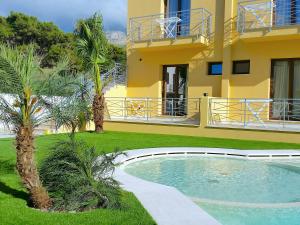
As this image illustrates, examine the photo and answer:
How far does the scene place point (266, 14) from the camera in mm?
16000

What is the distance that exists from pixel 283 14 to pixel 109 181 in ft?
46.0

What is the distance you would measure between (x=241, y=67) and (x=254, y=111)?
2654 millimetres

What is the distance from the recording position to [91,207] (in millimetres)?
4941

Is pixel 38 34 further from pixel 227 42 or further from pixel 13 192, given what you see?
pixel 13 192

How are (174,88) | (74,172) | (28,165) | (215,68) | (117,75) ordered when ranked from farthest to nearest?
(117,75)
(174,88)
(215,68)
(74,172)
(28,165)

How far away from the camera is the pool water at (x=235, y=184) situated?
554cm

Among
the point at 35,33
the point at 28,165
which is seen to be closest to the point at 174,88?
the point at 28,165

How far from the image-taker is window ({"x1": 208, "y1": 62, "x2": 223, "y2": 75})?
690 inches

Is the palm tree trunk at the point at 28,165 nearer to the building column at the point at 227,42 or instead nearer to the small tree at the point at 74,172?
the small tree at the point at 74,172

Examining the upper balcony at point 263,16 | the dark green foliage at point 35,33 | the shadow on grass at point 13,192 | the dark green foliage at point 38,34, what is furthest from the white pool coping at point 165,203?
the dark green foliage at point 35,33

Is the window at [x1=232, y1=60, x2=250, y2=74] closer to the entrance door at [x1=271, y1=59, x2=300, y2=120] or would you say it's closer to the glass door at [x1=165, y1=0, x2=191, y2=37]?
the entrance door at [x1=271, y1=59, x2=300, y2=120]

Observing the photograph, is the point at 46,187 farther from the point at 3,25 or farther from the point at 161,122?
the point at 3,25

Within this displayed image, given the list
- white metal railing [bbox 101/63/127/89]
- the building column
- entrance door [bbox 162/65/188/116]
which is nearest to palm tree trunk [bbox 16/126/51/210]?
the building column

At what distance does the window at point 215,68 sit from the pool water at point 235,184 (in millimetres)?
8006
